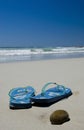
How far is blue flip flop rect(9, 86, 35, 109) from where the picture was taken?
362 cm

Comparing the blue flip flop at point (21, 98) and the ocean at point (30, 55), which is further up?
the ocean at point (30, 55)

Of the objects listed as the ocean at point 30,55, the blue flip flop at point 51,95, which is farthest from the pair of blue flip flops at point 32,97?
the ocean at point 30,55

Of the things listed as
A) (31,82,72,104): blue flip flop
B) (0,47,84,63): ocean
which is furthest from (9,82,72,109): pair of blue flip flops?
(0,47,84,63): ocean

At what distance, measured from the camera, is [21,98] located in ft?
12.6

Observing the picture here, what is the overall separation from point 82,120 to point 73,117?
5.9 inches

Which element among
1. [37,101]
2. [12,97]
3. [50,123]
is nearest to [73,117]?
[50,123]

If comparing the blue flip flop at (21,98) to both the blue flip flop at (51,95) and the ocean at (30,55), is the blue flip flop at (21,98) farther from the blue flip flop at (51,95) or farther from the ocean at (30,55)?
the ocean at (30,55)

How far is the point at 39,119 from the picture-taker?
10.2ft

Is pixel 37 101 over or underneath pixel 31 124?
over

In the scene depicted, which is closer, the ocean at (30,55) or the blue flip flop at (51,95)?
the blue flip flop at (51,95)

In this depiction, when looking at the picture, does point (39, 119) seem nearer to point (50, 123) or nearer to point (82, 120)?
point (50, 123)

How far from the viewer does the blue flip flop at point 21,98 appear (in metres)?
3.62

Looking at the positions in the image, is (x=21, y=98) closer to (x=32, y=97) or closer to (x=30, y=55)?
(x=32, y=97)

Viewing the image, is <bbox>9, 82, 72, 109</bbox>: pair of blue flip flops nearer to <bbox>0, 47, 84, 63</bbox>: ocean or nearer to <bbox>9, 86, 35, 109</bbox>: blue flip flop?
<bbox>9, 86, 35, 109</bbox>: blue flip flop
